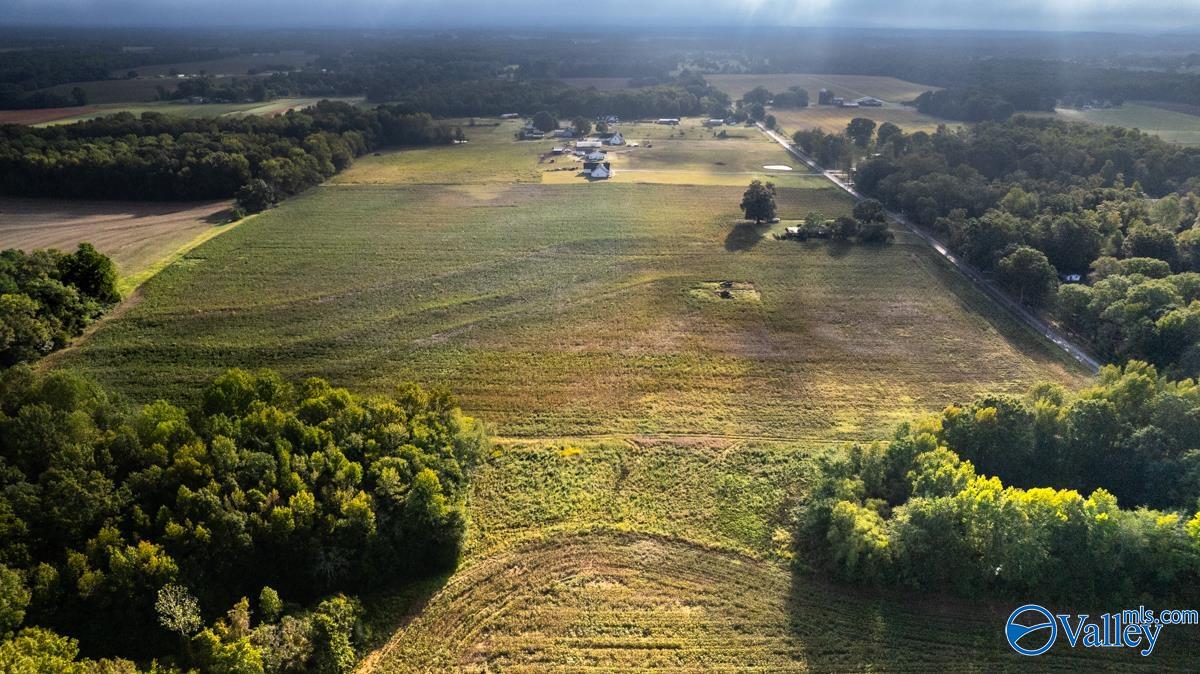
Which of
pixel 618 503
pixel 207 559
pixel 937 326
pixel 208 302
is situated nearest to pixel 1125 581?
pixel 618 503

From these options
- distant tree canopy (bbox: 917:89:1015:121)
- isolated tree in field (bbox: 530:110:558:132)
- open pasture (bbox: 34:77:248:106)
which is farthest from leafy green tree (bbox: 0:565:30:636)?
distant tree canopy (bbox: 917:89:1015:121)

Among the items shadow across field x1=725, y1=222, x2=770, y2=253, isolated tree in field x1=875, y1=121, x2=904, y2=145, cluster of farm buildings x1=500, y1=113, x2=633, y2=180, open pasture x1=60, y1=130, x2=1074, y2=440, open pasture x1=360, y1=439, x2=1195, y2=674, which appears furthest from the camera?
isolated tree in field x1=875, y1=121, x2=904, y2=145

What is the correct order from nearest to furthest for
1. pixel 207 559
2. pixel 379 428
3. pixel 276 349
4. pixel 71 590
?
pixel 71 590 → pixel 207 559 → pixel 379 428 → pixel 276 349

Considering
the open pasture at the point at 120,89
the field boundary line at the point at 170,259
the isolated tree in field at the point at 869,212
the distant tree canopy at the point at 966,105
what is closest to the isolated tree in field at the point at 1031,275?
the isolated tree in field at the point at 869,212

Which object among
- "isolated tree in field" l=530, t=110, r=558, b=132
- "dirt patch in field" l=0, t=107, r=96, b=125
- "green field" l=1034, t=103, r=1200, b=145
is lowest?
"green field" l=1034, t=103, r=1200, b=145

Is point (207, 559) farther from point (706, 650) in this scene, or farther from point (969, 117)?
point (969, 117)

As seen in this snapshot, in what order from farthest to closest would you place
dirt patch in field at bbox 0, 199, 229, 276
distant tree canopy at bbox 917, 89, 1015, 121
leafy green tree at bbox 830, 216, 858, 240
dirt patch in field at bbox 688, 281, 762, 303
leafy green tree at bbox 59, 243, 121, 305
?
distant tree canopy at bbox 917, 89, 1015, 121, leafy green tree at bbox 830, 216, 858, 240, dirt patch in field at bbox 0, 199, 229, 276, dirt patch in field at bbox 688, 281, 762, 303, leafy green tree at bbox 59, 243, 121, 305

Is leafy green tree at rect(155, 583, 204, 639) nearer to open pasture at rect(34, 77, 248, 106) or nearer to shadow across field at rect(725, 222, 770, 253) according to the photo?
shadow across field at rect(725, 222, 770, 253)

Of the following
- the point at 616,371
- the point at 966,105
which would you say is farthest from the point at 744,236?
the point at 966,105
